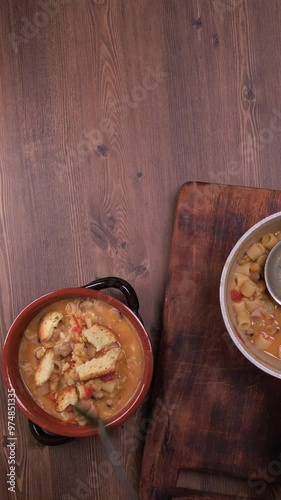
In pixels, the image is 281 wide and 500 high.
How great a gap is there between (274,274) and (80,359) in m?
0.63

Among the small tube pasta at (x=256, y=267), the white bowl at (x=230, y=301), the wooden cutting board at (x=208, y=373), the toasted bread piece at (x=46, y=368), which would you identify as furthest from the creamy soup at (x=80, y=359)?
the small tube pasta at (x=256, y=267)

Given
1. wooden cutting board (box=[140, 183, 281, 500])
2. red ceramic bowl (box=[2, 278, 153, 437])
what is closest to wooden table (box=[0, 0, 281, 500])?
wooden cutting board (box=[140, 183, 281, 500])

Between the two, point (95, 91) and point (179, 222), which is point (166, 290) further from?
point (95, 91)

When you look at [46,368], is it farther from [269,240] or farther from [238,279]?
[269,240]

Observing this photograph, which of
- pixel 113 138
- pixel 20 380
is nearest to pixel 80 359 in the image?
pixel 20 380

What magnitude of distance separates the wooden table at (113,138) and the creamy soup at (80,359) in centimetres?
22

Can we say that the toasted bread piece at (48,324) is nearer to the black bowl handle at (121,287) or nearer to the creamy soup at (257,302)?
the black bowl handle at (121,287)

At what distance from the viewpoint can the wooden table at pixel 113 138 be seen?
2064mm

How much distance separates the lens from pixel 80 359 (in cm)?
180

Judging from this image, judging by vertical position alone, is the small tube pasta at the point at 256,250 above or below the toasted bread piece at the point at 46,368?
above

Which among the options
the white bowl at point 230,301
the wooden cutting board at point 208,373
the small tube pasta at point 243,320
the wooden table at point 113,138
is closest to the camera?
the white bowl at point 230,301

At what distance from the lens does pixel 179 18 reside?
2.15 metres

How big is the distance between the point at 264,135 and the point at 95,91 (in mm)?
605

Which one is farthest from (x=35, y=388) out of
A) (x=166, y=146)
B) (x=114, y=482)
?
(x=166, y=146)
